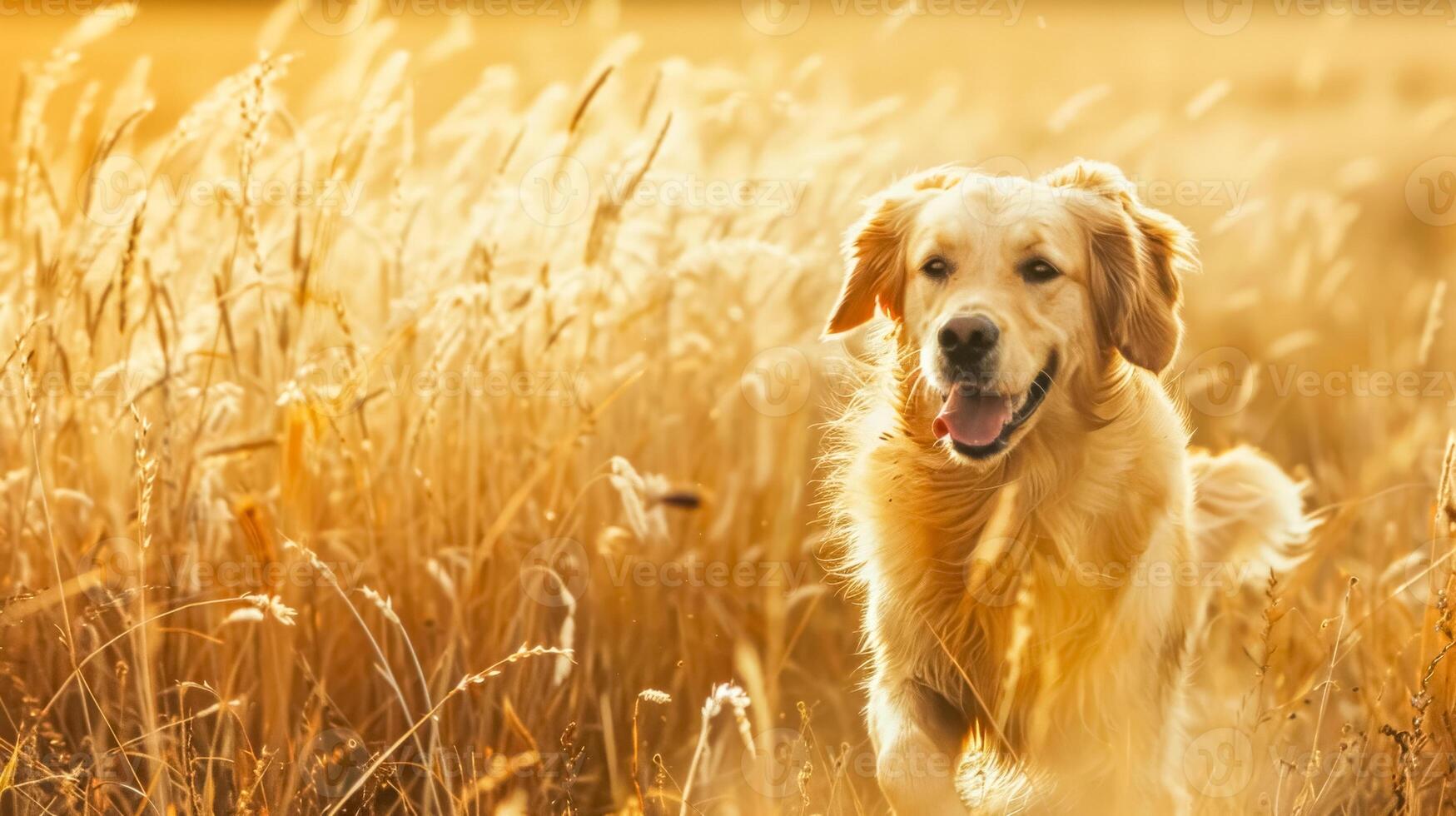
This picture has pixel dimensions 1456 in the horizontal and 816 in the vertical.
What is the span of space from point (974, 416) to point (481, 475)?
132 cm

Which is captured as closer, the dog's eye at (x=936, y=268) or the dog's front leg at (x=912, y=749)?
the dog's front leg at (x=912, y=749)

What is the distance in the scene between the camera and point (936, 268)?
249cm

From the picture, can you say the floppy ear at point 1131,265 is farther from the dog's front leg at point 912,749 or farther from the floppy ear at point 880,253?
the dog's front leg at point 912,749

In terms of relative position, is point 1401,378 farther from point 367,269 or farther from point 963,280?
Result: point 367,269

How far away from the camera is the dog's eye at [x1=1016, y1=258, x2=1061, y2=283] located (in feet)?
7.94

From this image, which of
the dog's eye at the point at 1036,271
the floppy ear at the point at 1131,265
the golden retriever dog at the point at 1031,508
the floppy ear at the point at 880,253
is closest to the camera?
the golden retriever dog at the point at 1031,508

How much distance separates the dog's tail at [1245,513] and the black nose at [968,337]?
1132 millimetres

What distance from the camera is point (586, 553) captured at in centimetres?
306

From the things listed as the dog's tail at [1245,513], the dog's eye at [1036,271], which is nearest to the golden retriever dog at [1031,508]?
the dog's eye at [1036,271]

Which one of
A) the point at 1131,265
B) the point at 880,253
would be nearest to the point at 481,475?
the point at 880,253

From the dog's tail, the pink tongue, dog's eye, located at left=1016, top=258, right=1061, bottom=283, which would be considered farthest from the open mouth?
the dog's tail

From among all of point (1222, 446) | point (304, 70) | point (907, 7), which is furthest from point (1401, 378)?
point (304, 70)

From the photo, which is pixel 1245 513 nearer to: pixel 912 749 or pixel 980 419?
pixel 980 419

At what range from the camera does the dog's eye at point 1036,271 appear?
2.42m
